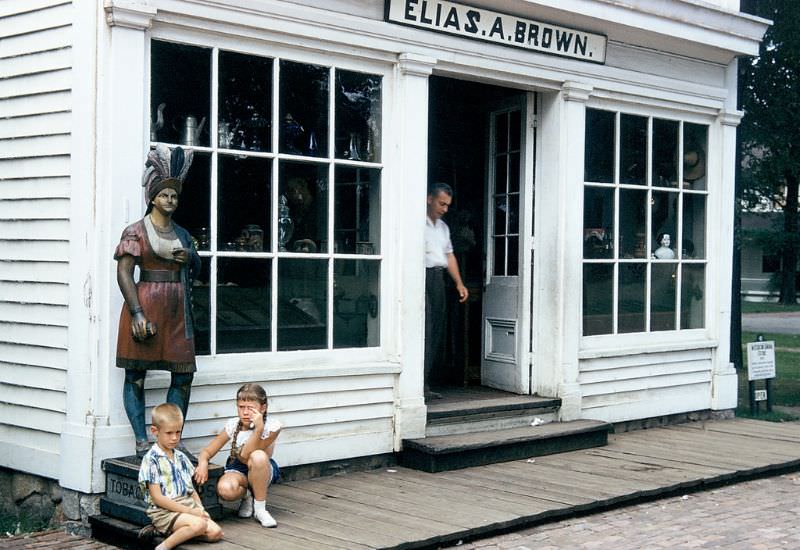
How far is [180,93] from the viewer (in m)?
6.40

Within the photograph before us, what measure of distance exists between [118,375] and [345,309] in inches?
71.4

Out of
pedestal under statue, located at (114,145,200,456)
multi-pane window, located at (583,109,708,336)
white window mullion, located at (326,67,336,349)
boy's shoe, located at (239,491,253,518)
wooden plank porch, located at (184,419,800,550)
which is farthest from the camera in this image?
multi-pane window, located at (583,109,708,336)

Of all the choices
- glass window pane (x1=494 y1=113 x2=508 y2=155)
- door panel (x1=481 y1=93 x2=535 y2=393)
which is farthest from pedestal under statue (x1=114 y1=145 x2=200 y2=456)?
glass window pane (x1=494 y1=113 x2=508 y2=155)

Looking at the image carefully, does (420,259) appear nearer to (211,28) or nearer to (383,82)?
(383,82)

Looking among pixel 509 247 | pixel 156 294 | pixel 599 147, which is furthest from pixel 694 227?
pixel 156 294

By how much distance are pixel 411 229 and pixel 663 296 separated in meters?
3.20

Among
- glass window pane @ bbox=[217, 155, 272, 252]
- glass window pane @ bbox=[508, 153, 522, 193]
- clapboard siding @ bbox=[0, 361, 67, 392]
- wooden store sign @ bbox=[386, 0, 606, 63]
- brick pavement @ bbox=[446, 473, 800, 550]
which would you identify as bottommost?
brick pavement @ bbox=[446, 473, 800, 550]

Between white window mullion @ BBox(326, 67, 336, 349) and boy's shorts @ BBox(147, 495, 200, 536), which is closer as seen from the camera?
boy's shorts @ BBox(147, 495, 200, 536)

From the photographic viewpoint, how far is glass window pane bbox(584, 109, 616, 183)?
899 cm

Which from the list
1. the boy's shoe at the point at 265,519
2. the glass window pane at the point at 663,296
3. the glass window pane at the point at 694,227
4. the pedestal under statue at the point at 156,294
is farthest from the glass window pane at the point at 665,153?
the boy's shoe at the point at 265,519

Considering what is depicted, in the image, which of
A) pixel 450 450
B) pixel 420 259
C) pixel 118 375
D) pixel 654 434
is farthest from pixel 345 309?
pixel 654 434

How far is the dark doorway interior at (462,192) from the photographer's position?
9523 millimetres

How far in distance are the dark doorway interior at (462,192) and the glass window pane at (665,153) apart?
1540 millimetres

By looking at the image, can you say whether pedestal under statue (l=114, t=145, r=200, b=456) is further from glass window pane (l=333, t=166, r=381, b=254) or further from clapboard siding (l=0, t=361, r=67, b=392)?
glass window pane (l=333, t=166, r=381, b=254)
